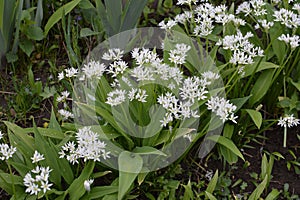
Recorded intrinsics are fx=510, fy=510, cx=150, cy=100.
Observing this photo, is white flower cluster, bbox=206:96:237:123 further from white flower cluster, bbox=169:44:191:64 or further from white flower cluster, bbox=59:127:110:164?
white flower cluster, bbox=59:127:110:164

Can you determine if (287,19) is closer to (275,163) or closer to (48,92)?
(275,163)

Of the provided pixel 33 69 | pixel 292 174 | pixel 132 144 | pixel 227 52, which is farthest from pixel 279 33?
pixel 33 69

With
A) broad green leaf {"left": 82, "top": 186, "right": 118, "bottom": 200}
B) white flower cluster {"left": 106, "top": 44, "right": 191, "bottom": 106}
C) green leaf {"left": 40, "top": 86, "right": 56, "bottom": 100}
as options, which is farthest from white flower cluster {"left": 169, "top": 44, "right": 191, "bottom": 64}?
green leaf {"left": 40, "top": 86, "right": 56, "bottom": 100}

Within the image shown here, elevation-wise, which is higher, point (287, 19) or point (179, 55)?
point (287, 19)

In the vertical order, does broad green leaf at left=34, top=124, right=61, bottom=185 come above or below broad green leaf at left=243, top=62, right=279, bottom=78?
below

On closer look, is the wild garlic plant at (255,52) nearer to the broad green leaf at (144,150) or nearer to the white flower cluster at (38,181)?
the broad green leaf at (144,150)

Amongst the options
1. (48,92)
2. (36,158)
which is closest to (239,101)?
(36,158)

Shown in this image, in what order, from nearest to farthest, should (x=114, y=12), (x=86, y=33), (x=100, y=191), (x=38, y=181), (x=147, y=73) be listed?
(x=38, y=181), (x=147, y=73), (x=100, y=191), (x=114, y=12), (x=86, y=33)
